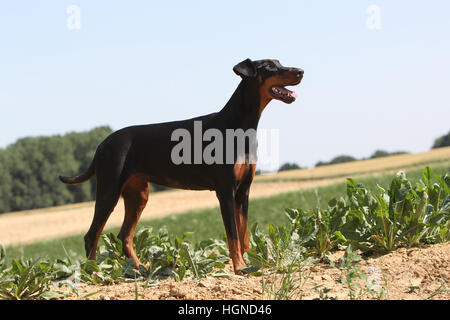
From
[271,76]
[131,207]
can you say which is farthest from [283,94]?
[131,207]

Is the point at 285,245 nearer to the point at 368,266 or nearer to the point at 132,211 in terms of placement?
the point at 368,266

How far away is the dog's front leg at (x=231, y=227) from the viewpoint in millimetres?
4426

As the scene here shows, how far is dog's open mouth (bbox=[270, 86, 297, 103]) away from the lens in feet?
14.8

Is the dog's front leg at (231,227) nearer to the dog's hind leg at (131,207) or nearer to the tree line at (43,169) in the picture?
the dog's hind leg at (131,207)

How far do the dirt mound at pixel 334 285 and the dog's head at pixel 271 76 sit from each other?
1690 mm

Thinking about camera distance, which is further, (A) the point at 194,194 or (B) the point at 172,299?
(A) the point at 194,194

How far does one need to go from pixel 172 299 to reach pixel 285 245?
1.28m

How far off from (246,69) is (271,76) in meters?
0.26

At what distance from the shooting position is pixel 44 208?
34812 mm

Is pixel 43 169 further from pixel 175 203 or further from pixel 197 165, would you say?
pixel 197 165

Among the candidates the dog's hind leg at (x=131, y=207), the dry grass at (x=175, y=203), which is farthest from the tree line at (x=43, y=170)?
the dog's hind leg at (x=131, y=207)

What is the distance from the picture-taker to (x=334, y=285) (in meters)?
3.90
